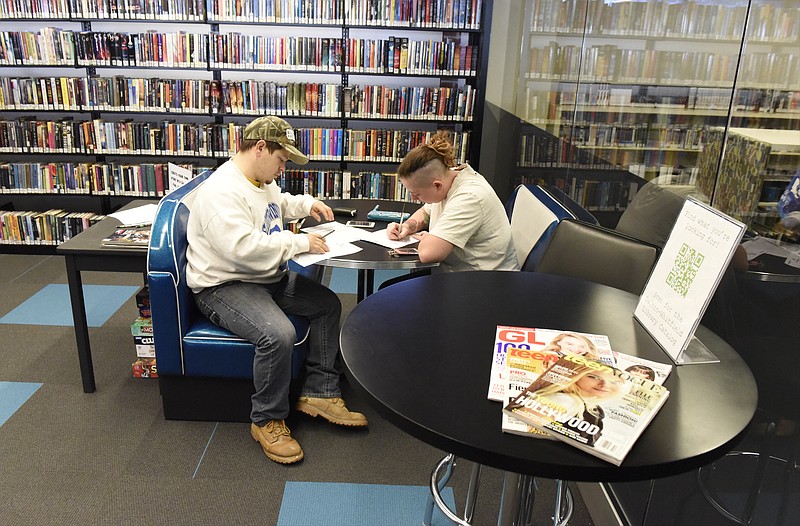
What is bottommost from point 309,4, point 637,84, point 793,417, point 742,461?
point 742,461

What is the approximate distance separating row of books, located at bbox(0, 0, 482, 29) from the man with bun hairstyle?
8.13 ft

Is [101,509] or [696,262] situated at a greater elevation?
[696,262]

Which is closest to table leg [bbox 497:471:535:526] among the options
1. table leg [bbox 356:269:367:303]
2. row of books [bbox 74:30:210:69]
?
table leg [bbox 356:269:367:303]

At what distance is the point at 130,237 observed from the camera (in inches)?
115

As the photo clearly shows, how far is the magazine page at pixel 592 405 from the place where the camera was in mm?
1071

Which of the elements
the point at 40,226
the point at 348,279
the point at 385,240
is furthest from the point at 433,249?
the point at 40,226

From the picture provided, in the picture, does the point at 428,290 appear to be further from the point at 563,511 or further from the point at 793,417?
the point at 793,417

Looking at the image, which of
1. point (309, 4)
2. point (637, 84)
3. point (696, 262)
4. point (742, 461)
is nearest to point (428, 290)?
point (696, 262)

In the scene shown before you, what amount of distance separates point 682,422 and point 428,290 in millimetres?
762

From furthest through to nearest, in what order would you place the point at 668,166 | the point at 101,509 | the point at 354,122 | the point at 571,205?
the point at 354,122, the point at 571,205, the point at 101,509, the point at 668,166

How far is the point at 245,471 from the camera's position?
99.1 inches

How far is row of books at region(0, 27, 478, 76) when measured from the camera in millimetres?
4699

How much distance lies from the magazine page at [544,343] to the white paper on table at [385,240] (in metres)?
1.21

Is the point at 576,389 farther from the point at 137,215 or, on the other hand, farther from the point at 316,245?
the point at 137,215
